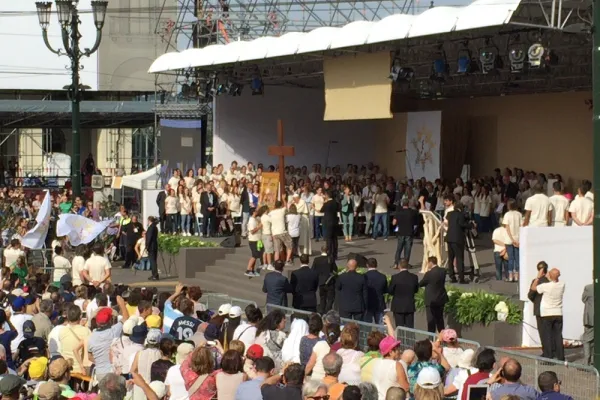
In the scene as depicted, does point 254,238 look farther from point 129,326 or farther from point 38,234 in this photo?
point 129,326

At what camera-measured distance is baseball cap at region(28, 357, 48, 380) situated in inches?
445

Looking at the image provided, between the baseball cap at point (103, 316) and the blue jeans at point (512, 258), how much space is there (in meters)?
9.82

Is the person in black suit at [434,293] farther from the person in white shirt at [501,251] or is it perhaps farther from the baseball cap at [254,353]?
the baseball cap at [254,353]

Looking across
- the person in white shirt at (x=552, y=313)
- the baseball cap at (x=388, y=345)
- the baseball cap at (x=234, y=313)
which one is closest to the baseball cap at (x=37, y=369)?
the baseball cap at (x=234, y=313)

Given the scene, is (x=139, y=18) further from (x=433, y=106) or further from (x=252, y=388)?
(x=252, y=388)

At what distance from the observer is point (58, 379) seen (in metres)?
10.3

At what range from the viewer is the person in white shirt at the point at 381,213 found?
29.0 meters

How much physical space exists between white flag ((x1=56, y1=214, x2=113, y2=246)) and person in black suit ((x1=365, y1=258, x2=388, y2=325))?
885 centimetres

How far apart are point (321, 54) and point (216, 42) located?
724 centimetres

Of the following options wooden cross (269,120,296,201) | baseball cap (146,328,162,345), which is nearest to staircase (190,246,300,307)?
wooden cross (269,120,296,201)

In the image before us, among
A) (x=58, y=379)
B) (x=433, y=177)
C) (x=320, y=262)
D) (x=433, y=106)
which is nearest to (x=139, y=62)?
(x=433, y=106)

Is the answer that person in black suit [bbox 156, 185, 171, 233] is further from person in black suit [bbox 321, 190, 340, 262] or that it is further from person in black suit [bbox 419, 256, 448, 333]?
person in black suit [bbox 419, 256, 448, 333]

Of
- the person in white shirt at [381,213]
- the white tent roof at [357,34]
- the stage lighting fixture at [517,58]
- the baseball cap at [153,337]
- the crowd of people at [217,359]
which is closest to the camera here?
the crowd of people at [217,359]

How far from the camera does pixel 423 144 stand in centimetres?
3303
